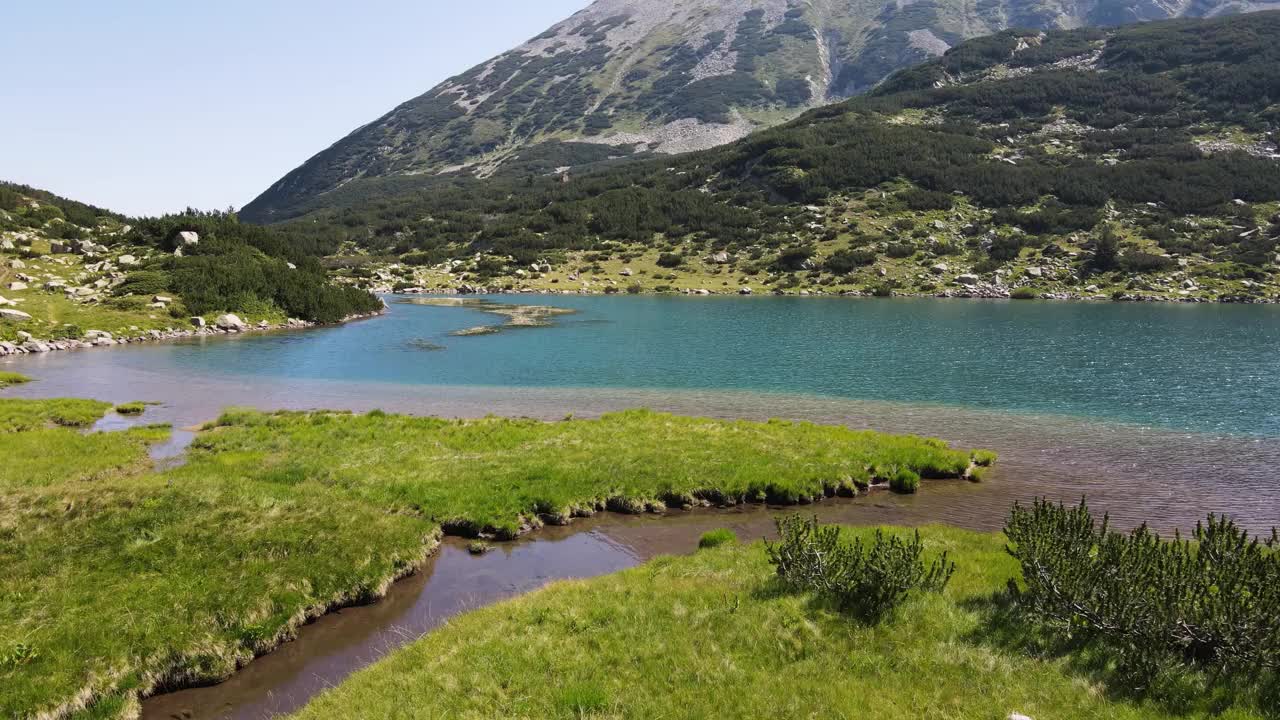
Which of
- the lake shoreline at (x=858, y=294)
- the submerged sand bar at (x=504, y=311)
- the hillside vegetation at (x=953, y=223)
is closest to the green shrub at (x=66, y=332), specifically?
the submerged sand bar at (x=504, y=311)

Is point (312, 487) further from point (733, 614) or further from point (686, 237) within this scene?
point (686, 237)

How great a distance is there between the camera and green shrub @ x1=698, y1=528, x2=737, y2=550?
18.9m

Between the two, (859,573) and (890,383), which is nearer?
(859,573)

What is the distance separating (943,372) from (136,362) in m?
66.7

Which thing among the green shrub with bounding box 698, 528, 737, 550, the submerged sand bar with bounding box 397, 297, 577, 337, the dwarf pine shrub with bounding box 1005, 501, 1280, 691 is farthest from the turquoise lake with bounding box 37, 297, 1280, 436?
the dwarf pine shrub with bounding box 1005, 501, 1280, 691

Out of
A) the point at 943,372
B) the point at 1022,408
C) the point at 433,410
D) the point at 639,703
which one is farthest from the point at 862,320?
the point at 639,703

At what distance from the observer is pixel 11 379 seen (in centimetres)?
4403

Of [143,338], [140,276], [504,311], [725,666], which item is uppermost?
[140,276]

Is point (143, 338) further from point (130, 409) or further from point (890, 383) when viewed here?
point (890, 383)

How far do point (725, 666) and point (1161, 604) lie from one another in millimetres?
6938

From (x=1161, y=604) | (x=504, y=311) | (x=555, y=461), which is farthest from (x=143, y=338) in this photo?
(x=1161, y=604)

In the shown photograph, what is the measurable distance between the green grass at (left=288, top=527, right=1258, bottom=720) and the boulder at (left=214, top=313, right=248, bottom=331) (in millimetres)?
77609

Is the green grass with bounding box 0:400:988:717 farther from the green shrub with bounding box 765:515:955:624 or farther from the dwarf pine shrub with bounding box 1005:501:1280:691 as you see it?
Result: the dwarf pine shrub with bounding box 1005:501:1280:691

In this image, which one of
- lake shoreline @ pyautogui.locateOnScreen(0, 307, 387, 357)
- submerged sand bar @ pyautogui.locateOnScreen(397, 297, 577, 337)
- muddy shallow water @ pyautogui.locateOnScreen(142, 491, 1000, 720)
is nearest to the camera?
muddy shallow water @ pyautogui.locateOnScreen(142, 491, 1000, 720)
